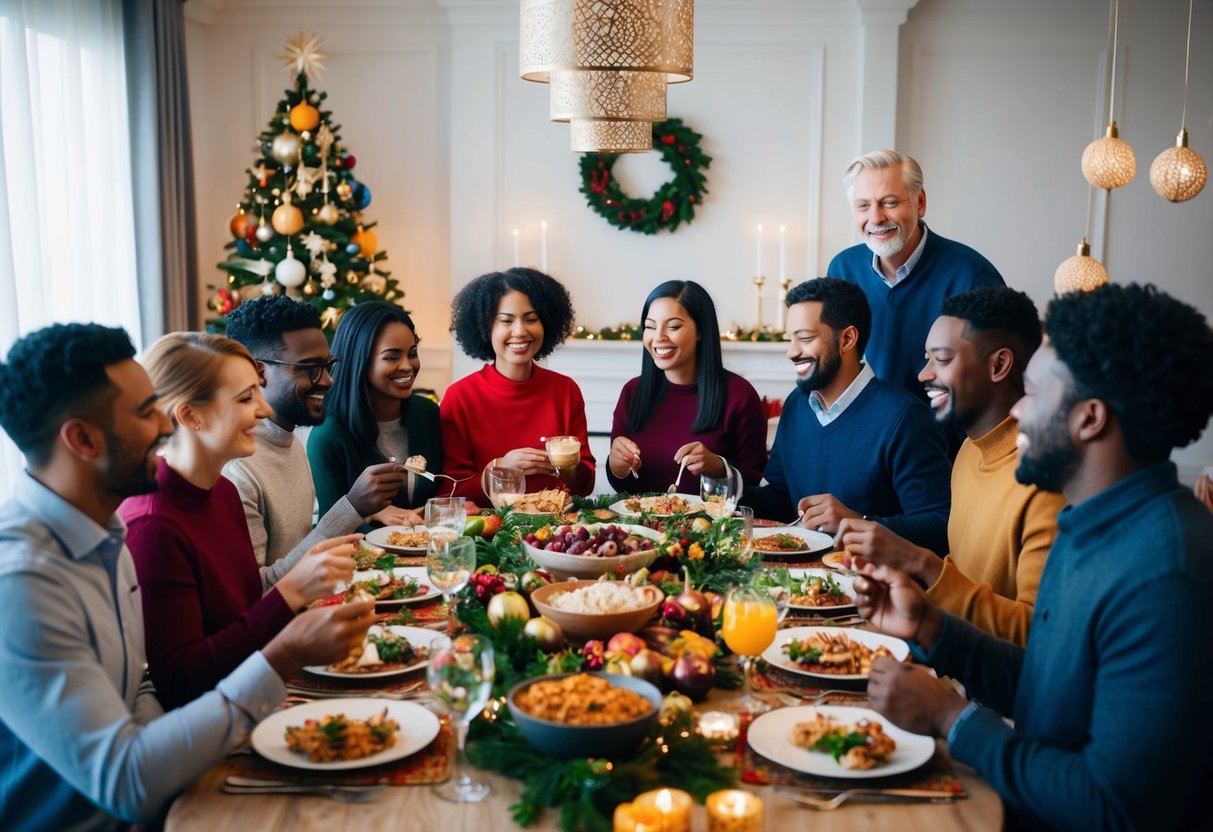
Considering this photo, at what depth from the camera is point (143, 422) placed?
1.58 meters

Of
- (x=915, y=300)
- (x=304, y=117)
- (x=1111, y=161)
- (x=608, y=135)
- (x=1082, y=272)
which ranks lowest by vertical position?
(x=915, y=300)

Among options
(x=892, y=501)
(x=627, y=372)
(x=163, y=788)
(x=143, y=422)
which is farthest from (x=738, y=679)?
(x=627, y=372)

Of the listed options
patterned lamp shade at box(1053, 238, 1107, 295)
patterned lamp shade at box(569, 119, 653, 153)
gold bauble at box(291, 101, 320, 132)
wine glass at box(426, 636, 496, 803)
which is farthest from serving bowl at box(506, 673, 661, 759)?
gold bauble at box(291, 101, 320, 132)

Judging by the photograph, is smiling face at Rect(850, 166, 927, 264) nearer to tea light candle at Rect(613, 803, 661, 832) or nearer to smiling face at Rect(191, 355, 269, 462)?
smiling face at Rect(191, 355, 269, 462)

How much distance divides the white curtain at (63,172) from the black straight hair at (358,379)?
4.54ft

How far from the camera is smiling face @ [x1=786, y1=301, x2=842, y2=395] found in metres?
3.14

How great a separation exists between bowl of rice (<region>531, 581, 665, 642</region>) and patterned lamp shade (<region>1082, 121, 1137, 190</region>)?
360 cm

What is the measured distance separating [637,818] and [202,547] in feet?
3.40

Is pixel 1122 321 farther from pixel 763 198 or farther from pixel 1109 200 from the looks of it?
pixel 1109 200

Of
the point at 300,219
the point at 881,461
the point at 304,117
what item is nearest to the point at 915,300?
the point at 881,461

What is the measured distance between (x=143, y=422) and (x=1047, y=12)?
575 centimetres

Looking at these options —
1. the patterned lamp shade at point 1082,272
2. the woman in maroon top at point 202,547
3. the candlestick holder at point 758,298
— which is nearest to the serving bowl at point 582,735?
the woman in maroon top at point 202,547

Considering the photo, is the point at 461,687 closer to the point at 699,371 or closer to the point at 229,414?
the point at 229,414

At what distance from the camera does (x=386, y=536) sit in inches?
108
